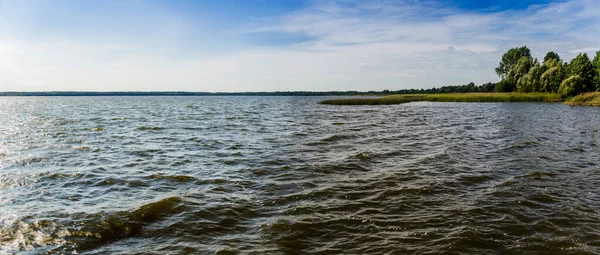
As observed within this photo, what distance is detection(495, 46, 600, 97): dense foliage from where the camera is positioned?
7762 cm

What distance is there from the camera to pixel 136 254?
739cm

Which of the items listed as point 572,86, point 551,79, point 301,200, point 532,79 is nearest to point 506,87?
point 532,79

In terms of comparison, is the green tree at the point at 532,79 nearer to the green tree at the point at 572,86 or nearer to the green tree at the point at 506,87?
the green tree at the point at 506,87

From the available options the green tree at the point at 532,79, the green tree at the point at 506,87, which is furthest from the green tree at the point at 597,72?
the green tree at the point at 506,87

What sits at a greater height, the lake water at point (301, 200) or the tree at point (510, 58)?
the tree at point (510, 58)

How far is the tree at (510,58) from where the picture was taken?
12632 centimetres

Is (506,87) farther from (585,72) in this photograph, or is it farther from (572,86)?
(572,86)

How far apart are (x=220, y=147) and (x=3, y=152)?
11860mm

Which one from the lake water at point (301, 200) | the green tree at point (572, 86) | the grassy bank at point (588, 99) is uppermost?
the green tree at point (572, 86)

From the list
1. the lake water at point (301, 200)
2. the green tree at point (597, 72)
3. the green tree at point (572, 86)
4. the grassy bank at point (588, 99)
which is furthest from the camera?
the green tree at point (597, 72)

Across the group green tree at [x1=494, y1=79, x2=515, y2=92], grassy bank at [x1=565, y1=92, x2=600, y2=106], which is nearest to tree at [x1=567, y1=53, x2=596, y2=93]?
grassy bank at [x1=565, y1=92, x2=600, y2=106]

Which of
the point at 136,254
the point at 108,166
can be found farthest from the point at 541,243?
the point at 108,166

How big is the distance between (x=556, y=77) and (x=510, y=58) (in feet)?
158

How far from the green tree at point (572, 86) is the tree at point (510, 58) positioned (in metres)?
45.0
